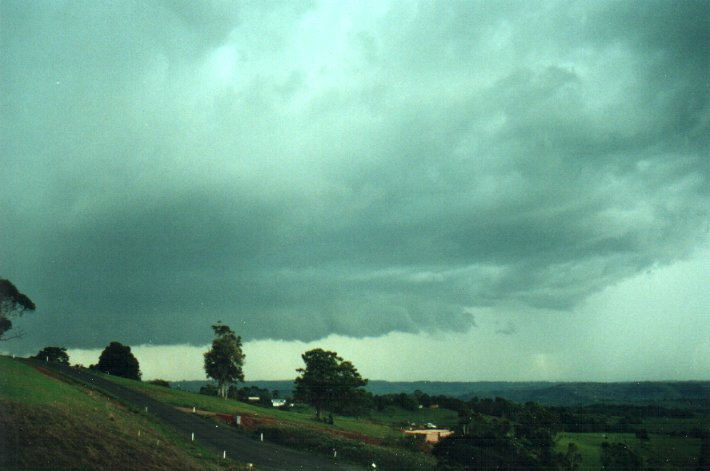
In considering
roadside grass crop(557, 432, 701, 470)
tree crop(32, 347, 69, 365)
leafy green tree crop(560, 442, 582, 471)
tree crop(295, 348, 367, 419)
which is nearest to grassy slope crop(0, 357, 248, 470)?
leafy green tree crop(560, 442, 582, 471)

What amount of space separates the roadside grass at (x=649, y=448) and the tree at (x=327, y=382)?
6254 centimetres

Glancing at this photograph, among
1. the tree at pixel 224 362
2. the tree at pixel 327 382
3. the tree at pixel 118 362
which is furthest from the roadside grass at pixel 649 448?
the tree at pixel 118 362

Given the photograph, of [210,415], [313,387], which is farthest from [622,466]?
[313,387]

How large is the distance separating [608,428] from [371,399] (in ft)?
214

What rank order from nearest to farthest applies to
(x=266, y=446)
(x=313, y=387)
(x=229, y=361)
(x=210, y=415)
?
(x=266, y=446)
(x=210, y=415)
(x=313, y=387)
(x=229, y=361)

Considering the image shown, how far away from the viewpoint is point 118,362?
115 meters

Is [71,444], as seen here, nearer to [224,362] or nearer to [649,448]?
[649,448]

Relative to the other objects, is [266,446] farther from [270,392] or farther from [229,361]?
[270,392]

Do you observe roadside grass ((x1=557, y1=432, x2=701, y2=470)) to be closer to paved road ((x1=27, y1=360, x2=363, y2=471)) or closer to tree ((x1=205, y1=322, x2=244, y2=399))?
paved road ((x1=27, y1=360, x2=363, y2=471))

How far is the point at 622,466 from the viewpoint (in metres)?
18.6

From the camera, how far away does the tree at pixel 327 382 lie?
83.3 metres

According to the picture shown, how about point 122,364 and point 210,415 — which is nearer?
point 210,415

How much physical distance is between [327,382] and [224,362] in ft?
95.9

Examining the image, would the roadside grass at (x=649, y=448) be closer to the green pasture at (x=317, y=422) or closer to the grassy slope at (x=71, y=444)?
the grassy slope at (x=71, y=444)
